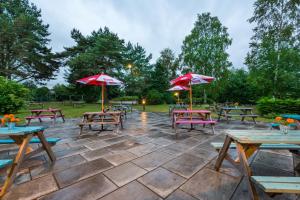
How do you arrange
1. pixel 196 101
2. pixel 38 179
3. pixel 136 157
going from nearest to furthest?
pixel 38 179, pixel 136 157, pixel 196 101

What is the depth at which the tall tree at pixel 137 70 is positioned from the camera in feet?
61.9

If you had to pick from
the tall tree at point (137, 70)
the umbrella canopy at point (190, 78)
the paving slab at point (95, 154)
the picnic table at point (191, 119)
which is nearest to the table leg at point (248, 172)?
the picnic table at point (191, 119)

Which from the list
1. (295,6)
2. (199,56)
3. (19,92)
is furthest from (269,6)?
(19,92)

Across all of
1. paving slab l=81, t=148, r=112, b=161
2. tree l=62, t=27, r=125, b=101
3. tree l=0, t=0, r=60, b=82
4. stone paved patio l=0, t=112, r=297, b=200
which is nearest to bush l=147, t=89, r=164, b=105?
tree l=62, t=27, r=125, b=101

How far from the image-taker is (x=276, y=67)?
10000 millimetres

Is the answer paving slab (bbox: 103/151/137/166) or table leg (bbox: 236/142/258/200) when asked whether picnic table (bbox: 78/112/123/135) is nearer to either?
paving slab (bbox: 103/151/137/166)

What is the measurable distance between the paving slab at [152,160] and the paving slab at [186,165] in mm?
142

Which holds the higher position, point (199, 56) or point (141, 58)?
point (141, 58)

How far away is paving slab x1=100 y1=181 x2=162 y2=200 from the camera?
4.95 feet

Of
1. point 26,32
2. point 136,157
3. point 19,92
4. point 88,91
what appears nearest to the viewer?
point 136,157

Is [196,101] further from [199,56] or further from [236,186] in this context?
[236,186]

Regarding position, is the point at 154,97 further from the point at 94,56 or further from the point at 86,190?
the point at 86,190

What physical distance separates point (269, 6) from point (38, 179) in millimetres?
18243

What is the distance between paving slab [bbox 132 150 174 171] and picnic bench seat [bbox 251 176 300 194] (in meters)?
1.44
